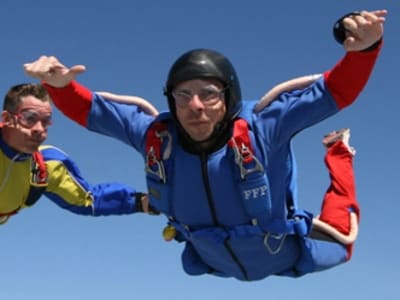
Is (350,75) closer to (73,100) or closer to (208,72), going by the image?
(208,72)

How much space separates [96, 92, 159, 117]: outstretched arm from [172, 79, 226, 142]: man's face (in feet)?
1.78

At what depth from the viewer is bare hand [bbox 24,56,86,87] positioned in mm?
5535

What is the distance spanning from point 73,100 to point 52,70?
330 mm

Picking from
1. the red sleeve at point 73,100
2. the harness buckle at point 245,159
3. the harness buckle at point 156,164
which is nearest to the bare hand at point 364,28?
the harness buckle at point 245,159

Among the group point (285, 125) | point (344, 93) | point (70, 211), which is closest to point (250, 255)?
point (285, 125)

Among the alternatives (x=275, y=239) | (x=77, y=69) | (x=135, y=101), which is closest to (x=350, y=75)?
(x=275, y=239)

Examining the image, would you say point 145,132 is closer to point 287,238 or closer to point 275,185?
point 275,185

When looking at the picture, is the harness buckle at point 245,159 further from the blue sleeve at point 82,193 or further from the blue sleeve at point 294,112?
the blue sleeve at point 82,193

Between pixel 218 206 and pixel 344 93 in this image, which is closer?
pixel 344 93

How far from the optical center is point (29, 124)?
22.0 ft

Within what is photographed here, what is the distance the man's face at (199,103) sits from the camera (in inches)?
214

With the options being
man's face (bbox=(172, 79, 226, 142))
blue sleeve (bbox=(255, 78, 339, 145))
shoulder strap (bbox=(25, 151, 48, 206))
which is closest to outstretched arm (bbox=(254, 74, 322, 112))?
blue sleeve (bbox=(255, 78, 339, 145))

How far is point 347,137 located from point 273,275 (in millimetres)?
1689

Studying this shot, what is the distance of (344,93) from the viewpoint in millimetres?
5262
